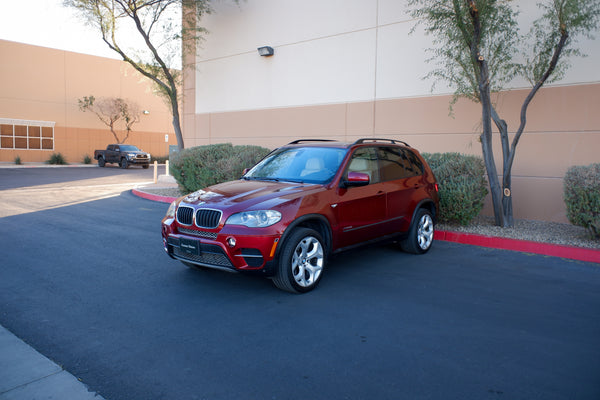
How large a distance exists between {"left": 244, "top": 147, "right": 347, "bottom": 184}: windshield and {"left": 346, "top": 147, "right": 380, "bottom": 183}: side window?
179 millimetres

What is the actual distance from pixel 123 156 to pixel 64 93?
870 cm

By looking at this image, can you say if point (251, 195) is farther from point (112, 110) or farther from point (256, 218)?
point (112, 110)

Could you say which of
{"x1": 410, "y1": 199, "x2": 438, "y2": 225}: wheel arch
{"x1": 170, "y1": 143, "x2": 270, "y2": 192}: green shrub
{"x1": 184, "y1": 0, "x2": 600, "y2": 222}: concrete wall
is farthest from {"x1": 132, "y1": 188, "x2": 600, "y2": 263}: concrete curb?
{"x1": 170, "y1": 143, "x2": 270, "y2": 192}: green shrub

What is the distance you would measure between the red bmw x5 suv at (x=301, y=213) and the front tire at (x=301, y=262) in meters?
0.01

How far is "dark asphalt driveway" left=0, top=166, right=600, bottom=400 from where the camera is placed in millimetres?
3318

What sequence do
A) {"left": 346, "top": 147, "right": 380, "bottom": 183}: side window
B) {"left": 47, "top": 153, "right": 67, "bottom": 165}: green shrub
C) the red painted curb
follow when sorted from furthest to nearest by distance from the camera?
{"left": 47, "top": 153, "right": 67, "bottom": 165}: green shrub < the red painted curb < {"left": 346, "top": 147, "right": 380, "bottom": 183}: side window

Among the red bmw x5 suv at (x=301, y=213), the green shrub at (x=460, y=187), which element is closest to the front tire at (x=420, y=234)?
the red bmw x5 suv at (x=301, y=213)

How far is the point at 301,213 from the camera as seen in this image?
5.23m

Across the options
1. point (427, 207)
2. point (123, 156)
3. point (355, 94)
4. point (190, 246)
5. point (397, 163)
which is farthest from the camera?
point (123, 156)

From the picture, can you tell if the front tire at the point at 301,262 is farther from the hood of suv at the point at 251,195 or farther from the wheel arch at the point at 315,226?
the hood of suv at the point at 251,195

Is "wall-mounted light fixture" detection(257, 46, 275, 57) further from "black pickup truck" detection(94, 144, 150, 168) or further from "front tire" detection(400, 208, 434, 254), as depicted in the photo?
"black pickup truck" detection(94, 144, 150, 168)

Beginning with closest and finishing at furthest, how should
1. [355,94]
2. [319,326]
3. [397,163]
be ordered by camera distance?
1. [319,326]
2. [397,163]
3. [355,94]

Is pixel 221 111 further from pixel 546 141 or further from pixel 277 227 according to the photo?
pixel 277 227

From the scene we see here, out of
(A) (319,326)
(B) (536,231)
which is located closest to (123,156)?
(B) (536,231)
